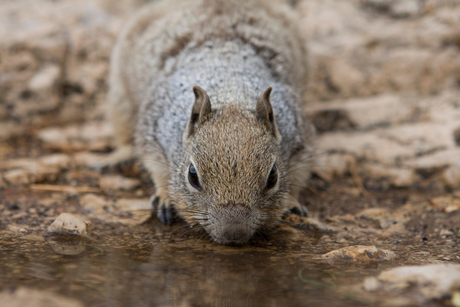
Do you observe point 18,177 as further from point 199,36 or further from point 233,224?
point 233,224

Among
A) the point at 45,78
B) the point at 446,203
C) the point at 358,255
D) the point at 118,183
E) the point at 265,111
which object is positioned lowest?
the point at 358,255

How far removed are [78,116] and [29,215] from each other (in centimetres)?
335

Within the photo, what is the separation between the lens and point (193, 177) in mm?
3701

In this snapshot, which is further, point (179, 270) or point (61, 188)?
point (61, 188)

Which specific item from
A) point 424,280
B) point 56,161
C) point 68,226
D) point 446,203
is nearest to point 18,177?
point 56,161

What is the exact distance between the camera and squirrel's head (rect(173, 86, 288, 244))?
3.36 metres

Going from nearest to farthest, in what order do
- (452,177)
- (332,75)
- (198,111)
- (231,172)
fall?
(231,172) < (198,111) < (452,177) < (332,75)

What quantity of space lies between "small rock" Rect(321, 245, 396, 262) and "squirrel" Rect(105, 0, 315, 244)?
60 centimetres

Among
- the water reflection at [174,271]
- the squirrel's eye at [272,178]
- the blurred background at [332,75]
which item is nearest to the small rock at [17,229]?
the water reflection at [174,271]

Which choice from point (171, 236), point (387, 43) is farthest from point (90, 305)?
point (387, 43)

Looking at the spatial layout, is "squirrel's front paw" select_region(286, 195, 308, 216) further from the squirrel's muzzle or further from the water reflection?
the squirrel's muzzle

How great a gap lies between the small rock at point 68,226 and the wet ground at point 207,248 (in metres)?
0.06

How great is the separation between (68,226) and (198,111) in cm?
142

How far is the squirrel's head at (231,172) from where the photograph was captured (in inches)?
132
